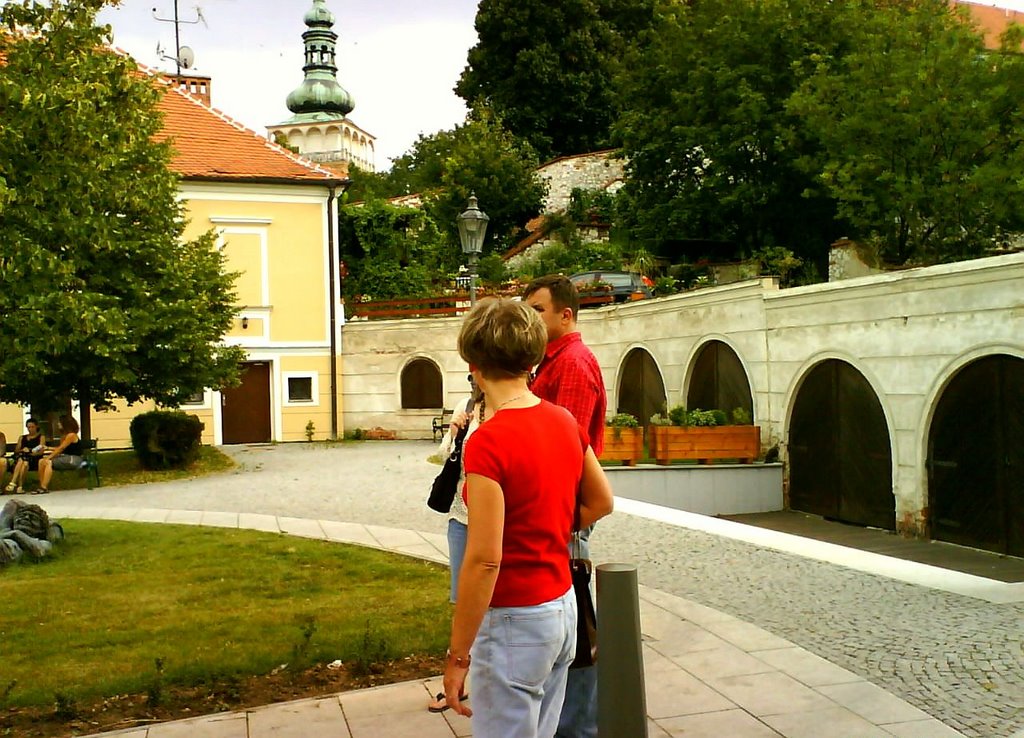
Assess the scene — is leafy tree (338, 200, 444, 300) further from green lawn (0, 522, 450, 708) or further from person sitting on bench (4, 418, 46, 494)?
green lawn (0, 522, 450, 708)

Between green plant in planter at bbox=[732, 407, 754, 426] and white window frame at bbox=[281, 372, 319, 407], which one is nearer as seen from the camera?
green plant in planter at bbox=[732, 407, 754, 426]

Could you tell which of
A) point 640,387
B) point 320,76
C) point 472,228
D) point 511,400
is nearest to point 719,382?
point 640,387

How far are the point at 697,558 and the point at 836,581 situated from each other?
1529mm

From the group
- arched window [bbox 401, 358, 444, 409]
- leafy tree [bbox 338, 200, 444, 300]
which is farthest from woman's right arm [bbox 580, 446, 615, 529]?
leafy tree [bbox 338, 200, 444, 300]

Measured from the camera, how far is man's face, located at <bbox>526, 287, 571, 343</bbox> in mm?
4380

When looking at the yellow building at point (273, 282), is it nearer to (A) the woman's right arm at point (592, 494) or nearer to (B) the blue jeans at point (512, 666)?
(A) the woman's right arm at point (592, 494)

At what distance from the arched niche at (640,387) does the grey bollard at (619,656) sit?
1618 cm

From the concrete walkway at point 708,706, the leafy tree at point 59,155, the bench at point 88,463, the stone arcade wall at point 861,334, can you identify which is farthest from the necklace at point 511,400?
the bench at point 88,463

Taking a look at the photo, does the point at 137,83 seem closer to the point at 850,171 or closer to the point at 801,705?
the point at 801,705

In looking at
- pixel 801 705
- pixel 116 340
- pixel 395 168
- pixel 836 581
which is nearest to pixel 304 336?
pixel 116 340

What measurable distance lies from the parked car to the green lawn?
15352 millimetres

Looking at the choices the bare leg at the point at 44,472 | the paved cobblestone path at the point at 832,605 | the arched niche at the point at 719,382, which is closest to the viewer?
the paved cobblestone path at the point at 832,605

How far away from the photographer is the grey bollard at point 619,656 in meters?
3.89

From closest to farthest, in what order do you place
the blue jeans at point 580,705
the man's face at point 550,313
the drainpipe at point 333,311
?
the blue jeans at point 580,705, the man's face at point 550,313, the drainpipe at point 333,311
